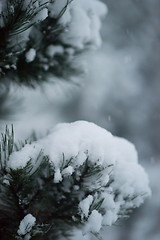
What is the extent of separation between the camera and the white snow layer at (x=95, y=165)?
0.89 metres

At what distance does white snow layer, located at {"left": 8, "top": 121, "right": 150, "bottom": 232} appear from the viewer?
886 millimetres

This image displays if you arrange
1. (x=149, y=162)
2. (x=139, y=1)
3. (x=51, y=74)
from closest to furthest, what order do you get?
(x=51, y=74), (x=149, y=162), (x=139, y=1)

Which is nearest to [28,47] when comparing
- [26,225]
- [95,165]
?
[95,165]

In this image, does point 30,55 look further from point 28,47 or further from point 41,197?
point 41,197

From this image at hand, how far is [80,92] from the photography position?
4.25 m

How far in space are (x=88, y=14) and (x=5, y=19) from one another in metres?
0.54

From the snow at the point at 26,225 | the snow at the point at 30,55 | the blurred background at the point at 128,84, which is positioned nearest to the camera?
the snow at the point at 26,225

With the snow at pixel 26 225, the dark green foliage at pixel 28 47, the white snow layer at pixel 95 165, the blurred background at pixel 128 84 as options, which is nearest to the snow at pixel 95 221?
the white snow layer at pixel 95 165

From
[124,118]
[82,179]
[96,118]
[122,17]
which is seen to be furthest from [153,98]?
[82,179]

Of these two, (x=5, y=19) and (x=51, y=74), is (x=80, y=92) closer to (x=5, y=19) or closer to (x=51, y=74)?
(x=51, y=74)

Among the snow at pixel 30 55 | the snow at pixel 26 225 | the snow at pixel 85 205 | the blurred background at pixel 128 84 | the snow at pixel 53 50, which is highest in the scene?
the blurred background at pixel 128 84

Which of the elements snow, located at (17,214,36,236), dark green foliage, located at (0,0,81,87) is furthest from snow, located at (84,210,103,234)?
dark green foliage, located at (0,0,81,87)

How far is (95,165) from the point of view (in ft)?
3.05

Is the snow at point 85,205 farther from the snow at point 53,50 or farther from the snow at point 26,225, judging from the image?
the snow at point 53,50
